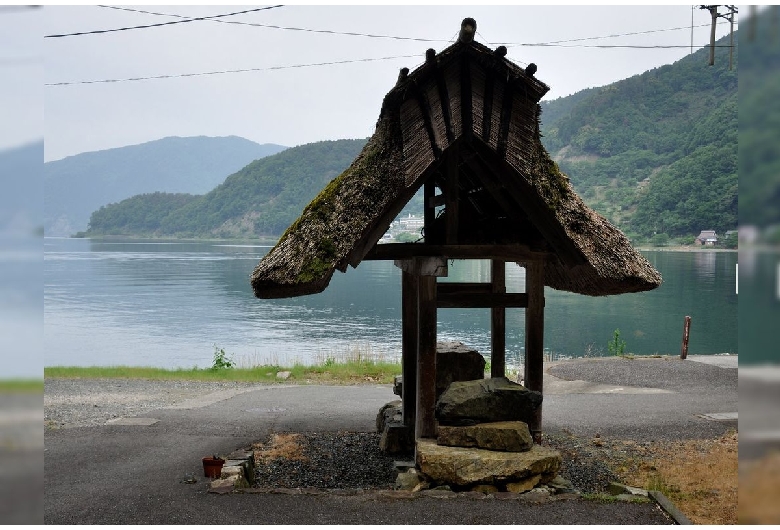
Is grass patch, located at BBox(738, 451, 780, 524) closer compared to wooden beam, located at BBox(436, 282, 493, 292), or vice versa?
grass patch, located at BBox(738, 451, 780, 524)

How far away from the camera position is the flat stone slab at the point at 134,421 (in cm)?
987

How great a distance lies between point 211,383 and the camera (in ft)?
48.6

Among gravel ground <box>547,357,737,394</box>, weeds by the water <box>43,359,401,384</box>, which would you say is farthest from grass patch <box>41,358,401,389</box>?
gravel ground <box>547,357,737,394</box>

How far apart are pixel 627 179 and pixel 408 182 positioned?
7388cm

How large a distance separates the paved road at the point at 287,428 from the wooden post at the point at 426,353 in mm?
1331

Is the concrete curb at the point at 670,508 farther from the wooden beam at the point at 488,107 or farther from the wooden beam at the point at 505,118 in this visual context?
the wooden beam at the point at 488,107

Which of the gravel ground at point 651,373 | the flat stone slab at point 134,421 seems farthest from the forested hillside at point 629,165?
the flat stone slab at point 134,421

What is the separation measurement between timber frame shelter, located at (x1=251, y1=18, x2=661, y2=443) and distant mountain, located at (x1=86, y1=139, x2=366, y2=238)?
2950 inches

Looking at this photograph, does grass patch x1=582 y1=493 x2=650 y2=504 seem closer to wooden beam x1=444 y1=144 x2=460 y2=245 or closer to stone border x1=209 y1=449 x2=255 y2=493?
wooden beam x1=444 y1=144 x2=460 y2=245

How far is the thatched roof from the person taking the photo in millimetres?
6367

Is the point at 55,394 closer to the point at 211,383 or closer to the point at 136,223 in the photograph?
the point at 211,383

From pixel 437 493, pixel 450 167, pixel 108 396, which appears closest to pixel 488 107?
pixel 450 167

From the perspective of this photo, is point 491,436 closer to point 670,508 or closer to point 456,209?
point 670,508

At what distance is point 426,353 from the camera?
23.5 feet
